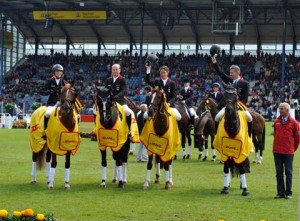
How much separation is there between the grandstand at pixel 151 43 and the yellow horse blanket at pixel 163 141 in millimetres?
35533

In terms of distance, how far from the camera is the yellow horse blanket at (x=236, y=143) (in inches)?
598

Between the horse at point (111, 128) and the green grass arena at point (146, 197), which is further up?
the horse at point (111, 128)

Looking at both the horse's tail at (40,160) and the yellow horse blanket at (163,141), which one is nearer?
the yellow horse blanket at (163,141)

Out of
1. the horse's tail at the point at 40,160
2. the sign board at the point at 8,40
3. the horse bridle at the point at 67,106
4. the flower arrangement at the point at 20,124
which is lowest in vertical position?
the horse's tail at the point at 40,160

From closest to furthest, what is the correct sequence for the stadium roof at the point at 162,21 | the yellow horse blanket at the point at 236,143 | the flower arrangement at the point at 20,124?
the yellow horse blanket at the point at 236,143 → the flower arrangement at the point at 20,124 → the stadium roof at the point at 162,21

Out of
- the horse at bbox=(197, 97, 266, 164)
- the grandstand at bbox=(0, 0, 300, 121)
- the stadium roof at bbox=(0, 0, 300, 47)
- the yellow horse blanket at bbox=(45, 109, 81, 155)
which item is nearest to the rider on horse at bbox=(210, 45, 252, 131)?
the yellow horse blanket at bbox=(45, 109, 81, 155)

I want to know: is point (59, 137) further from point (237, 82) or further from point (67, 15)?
point (67, 15)

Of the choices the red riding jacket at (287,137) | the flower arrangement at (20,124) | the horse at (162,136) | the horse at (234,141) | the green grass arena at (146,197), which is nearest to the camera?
the green grass arena at (146,197)

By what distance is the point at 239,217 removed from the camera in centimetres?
1216

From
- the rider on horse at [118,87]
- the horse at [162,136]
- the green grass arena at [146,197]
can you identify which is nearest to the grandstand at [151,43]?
the green grass arena at [146,197]

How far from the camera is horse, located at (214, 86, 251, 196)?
15.1 m

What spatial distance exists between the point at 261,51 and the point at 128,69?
44.6 ft

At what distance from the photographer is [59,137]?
15.7 metres

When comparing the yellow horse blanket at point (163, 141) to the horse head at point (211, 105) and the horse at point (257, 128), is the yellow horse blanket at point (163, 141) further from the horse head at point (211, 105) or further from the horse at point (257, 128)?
the horse at point (257, 128)
